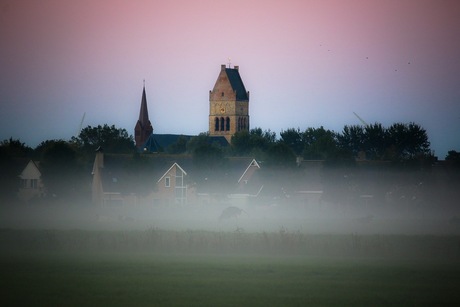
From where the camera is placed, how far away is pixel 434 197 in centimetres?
10644

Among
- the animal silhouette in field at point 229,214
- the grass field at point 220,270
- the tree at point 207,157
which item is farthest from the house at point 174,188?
the grass field at point 220,270

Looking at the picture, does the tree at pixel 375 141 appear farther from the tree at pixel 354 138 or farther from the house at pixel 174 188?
the house at pixel 174 188

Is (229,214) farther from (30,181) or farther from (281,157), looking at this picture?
(30,181)

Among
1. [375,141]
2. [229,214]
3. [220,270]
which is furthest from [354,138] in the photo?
[220,270]

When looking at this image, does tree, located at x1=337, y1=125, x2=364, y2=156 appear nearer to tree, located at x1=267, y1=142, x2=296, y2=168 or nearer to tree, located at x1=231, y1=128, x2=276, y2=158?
tree, located at x1=231, y1=128, x2=276, y2=158

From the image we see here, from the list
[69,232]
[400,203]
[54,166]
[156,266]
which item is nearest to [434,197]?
[400,203]

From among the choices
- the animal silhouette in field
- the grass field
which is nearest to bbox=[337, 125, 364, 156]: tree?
the animal silhouette in field

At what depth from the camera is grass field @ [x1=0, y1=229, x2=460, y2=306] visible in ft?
121

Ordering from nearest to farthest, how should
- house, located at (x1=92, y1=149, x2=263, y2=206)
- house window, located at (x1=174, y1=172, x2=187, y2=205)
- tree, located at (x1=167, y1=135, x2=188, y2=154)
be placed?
house, located at (x1=92, y1=149, x2=263, y2=206), house window, located at (x1=174, y1=172, x2=187, y2=205), tree, located at (x1=167, y1=135, x2=188, y2=154)

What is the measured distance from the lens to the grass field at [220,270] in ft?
121

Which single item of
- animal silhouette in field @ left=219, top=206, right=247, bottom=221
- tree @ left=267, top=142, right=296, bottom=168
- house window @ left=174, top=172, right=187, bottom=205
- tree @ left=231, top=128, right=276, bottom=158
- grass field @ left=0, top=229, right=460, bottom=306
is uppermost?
tree @ left=231, top=128, right=276, bottom=158

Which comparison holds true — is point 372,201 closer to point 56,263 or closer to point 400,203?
point 400,203

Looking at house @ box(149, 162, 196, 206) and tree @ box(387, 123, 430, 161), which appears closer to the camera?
house @ box(149, 162, 196, 206)

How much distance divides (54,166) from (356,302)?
264ft
